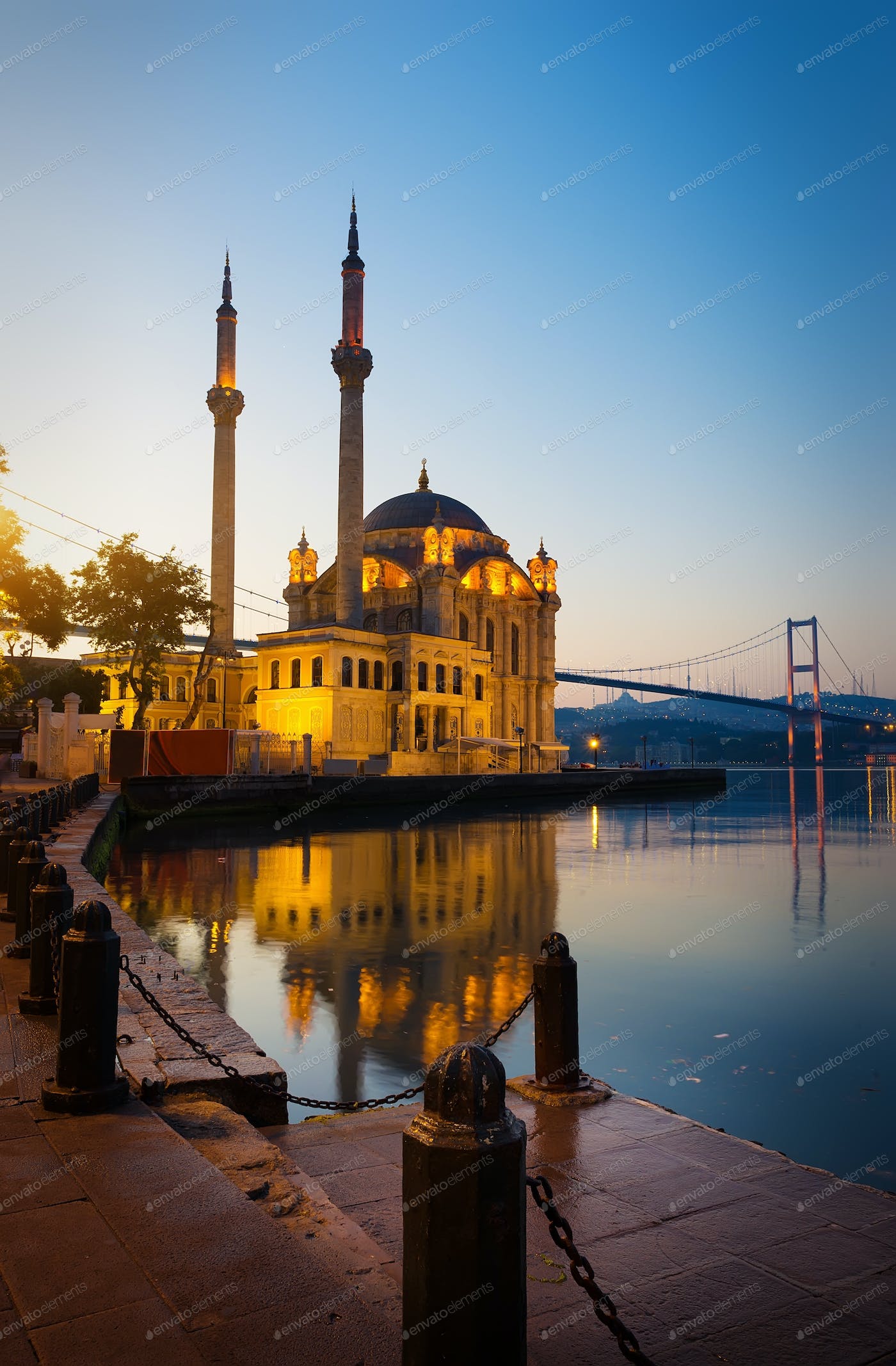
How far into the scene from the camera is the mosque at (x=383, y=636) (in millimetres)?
49250

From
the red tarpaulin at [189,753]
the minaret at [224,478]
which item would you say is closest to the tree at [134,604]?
the red tarpaulin at [189,753]

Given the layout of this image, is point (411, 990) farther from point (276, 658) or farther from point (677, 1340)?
point (276, 658)

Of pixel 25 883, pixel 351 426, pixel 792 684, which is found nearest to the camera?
pixel 25 883

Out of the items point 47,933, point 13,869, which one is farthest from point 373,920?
point 47,933

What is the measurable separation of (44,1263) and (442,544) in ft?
187

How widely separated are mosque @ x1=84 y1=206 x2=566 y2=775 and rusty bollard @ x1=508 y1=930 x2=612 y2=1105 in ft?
126

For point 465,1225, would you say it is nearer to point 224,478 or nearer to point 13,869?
point 13,869

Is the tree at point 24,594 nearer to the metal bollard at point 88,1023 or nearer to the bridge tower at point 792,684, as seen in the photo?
the metal bollard at point 88,1023

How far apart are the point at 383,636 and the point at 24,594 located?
2563cm

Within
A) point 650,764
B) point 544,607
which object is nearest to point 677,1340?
point 544,607

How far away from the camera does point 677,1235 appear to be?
12.6 feet

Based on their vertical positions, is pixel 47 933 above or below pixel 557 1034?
above

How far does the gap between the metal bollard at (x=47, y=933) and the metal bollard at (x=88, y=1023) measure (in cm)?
141

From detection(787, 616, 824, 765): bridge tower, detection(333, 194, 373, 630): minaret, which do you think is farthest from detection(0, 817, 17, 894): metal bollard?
detection(787, 616, 824, 765): bridge tower
